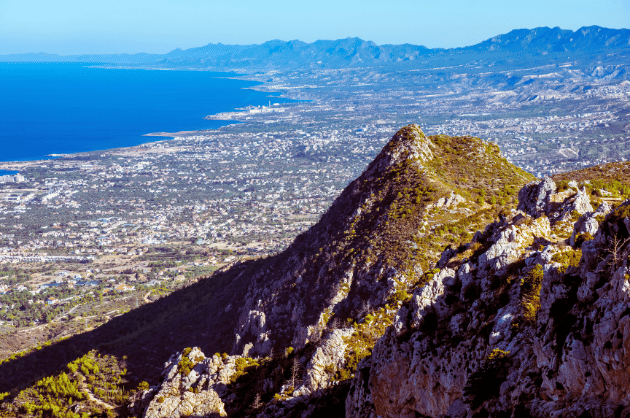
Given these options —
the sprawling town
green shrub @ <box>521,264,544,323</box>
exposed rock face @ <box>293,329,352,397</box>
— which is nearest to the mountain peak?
exposed rock face @ <box>293,329,352,397</box>

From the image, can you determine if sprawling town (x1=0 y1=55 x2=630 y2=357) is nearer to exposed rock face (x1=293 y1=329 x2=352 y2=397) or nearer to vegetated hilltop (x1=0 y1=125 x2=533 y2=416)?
vegetated hilltop (x1=0 y1=125 x2=533 y2=416)

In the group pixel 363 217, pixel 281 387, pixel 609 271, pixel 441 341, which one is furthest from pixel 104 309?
pixel 609 271

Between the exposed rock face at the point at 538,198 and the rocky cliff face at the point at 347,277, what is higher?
the exposed rock face at the point at 538,198

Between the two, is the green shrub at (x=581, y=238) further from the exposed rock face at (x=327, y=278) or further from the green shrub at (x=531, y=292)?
the exposed rock face at (x=327, y=278)

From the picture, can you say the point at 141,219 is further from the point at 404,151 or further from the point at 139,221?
the point at 404,151

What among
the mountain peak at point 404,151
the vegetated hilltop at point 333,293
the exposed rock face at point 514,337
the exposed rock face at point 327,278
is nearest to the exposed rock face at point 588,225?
the exposed rock face at point 514,337

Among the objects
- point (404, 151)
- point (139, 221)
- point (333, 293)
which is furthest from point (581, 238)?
point (139, 221)
